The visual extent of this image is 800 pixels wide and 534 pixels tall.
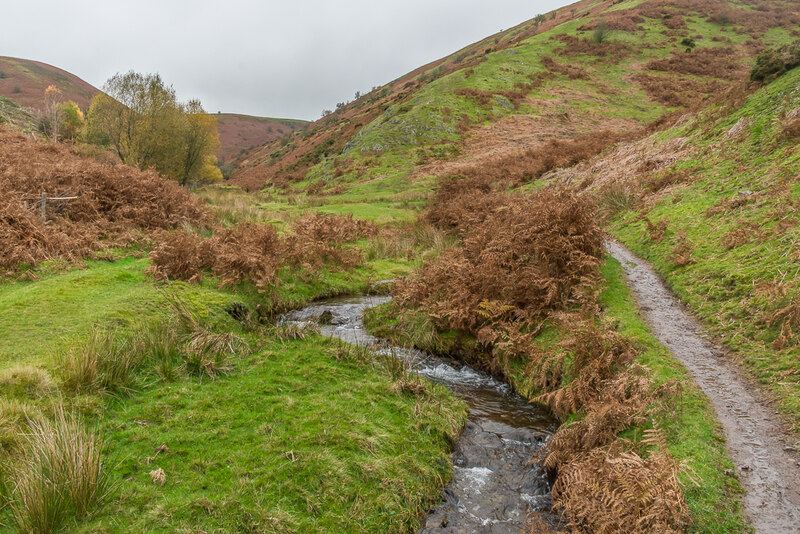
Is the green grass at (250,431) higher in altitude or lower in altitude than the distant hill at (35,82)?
lower

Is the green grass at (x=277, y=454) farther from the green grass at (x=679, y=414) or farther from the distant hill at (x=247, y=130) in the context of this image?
the distant hill at (x=247, y=130)

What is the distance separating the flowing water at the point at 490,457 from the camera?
16.4 ft

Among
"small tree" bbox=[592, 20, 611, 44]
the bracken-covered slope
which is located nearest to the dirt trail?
the bracken-covered slope

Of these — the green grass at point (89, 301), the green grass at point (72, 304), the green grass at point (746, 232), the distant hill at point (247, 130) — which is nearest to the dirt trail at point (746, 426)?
the green grass at point (746, 232)

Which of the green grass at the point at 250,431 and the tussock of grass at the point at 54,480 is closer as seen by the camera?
the tussock of grass at the point at 54,480

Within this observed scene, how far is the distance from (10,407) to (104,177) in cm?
1220

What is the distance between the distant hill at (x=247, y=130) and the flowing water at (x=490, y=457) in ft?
423

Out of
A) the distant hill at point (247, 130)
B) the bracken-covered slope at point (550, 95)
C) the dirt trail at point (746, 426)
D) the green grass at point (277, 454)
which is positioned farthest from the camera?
the distant hill at point (247, 130)

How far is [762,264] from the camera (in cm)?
775

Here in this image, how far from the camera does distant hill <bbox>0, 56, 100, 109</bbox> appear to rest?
314 ft

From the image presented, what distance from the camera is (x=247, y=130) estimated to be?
513 feet

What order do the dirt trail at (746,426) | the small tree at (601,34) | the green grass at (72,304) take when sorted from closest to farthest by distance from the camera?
the dirt trail at (746,426)
the green grass at (72,304)
the small tree at (601,34)

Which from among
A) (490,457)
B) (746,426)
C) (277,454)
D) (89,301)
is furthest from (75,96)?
(746,426)

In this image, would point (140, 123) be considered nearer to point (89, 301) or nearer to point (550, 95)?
point (89, 301)
